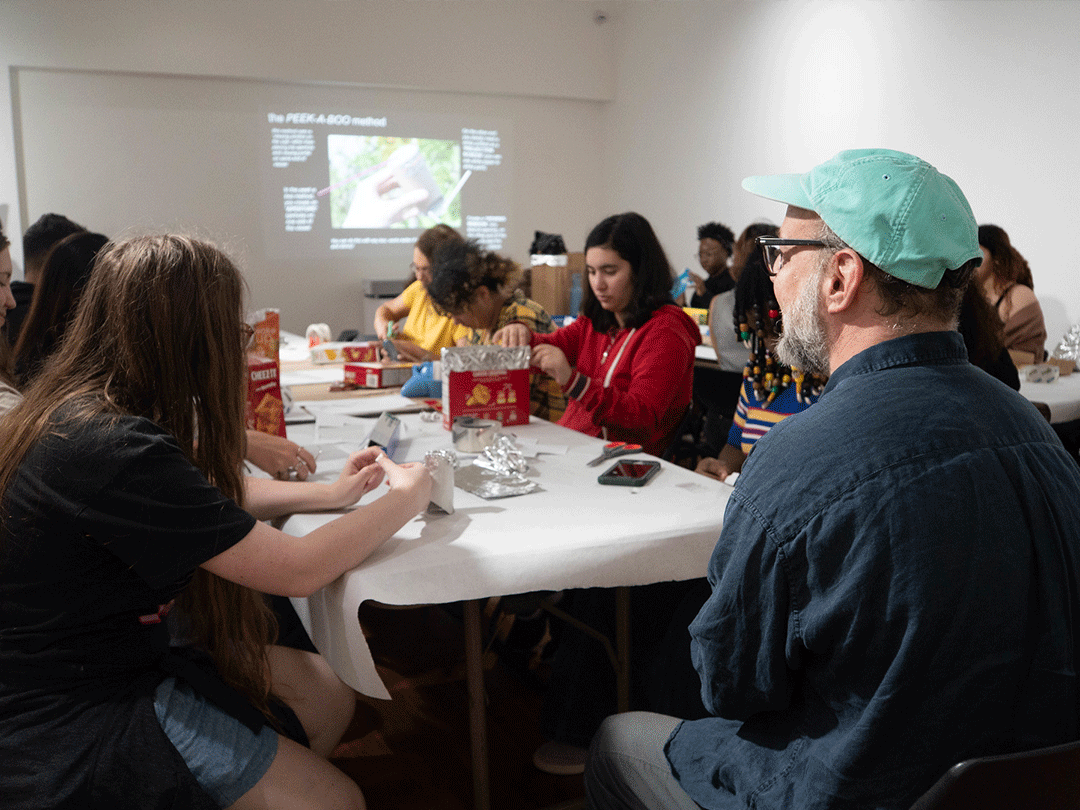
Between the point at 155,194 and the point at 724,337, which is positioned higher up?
the point at 155,194

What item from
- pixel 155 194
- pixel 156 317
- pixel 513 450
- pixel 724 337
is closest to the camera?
pixel 156 317

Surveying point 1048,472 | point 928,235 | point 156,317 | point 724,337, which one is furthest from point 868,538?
point 724,337

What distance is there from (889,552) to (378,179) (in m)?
7.81

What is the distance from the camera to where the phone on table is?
1.79 meters

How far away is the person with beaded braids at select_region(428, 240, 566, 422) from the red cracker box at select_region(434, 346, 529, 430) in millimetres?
559

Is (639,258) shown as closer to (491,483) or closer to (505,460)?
(505,460)

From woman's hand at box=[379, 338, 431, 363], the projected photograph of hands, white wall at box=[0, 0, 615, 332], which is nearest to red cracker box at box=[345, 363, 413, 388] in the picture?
woman's hand at box=[379, 338, 431, 363]

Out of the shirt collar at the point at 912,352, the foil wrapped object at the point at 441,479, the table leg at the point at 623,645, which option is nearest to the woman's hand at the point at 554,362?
the table leg at the point at 623,645

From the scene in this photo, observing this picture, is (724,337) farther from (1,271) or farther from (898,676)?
(898,676)

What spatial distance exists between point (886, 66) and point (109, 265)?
6101 mm

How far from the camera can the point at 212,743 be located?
3.93 ft

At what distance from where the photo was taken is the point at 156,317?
1.18 meters

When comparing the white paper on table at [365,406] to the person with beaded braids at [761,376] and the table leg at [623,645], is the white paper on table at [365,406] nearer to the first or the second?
the person with beaded braids at [761,376]

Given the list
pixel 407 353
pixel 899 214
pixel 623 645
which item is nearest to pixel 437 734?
pixel 623 645
